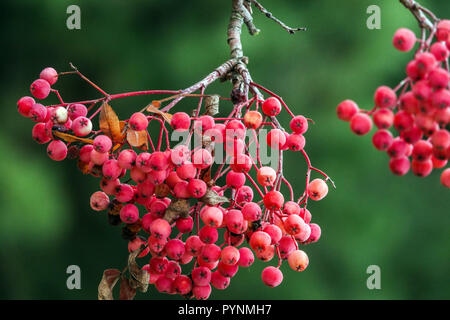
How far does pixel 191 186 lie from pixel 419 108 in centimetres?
34

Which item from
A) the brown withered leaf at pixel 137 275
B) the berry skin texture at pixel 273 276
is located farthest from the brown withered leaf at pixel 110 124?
the berry skin texture at pixel 273 276

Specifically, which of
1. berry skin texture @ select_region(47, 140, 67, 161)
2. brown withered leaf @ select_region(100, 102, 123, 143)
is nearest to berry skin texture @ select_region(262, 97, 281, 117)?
brown withered leaf @ select_region(100, 102, 123, 143)

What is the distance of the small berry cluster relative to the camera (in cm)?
80

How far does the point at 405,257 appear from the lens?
2.99m

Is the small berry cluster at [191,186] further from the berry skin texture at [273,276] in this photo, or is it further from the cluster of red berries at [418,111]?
the cluster of red berries at [418,111]

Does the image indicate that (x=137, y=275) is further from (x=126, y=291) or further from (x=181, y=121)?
(x=181, y=121)

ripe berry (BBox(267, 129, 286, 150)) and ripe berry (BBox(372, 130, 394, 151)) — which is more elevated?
ripe berry (BBox(267, 129, 286, 150))

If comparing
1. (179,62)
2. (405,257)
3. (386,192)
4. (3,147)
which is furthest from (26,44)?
(405,257)

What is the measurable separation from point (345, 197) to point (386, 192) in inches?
9.8

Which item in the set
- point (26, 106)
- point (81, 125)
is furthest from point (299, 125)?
point (26, 106)

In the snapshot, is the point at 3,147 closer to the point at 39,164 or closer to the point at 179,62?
the point at 39,164

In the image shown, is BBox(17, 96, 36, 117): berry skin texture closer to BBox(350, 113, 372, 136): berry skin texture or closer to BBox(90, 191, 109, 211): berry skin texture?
BBox(90, 191, 109, 211): berry skin texture

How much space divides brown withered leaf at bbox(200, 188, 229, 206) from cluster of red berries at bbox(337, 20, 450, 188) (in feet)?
0.74

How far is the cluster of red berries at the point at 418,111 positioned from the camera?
0.61 meters
